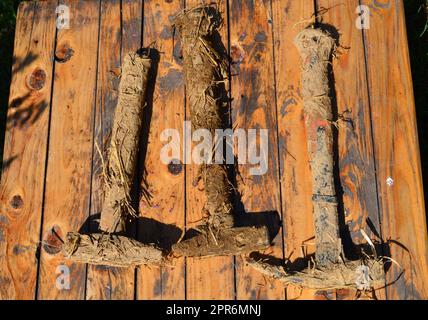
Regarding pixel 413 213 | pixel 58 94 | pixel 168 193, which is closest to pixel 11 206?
pixel 58 94

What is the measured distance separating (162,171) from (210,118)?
59 centimetres

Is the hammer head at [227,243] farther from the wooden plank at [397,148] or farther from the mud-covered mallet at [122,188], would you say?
the wooden plank at [397,148]

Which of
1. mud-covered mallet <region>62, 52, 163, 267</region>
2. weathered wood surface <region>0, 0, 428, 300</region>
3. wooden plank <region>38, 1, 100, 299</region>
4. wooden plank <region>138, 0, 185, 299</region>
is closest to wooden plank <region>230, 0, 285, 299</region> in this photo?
weathered wood surface <region>0, 0, 428, 300</region>

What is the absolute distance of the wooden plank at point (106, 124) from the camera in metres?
3.15

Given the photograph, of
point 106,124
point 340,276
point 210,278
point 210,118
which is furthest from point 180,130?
point 340,276

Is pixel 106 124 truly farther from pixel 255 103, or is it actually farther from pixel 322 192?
pixel 322 192

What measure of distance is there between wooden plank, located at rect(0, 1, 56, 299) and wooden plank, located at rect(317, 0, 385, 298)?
2471 mm

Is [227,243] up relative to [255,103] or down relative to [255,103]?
down

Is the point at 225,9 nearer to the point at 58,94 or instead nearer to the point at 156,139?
the point at 156,139

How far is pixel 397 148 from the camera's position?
10.7ft

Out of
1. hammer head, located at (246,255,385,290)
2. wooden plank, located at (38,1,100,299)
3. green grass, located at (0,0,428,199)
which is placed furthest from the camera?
green grass, located at (0,0,428,199)

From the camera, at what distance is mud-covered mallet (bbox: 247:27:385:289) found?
9.59ft

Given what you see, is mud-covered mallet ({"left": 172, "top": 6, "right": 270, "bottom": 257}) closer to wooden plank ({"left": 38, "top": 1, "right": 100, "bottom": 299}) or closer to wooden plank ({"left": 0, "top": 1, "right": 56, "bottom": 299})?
wooden plank ({"left": 38, "top": 1, "right": 100, "bottom": 299})
